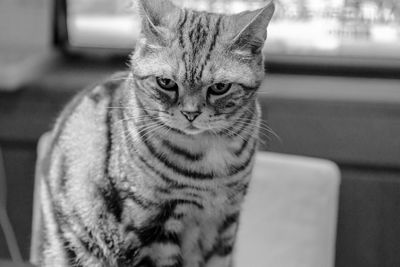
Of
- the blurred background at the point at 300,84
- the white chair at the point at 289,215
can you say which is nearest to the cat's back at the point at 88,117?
the white chair at the point at 289,215

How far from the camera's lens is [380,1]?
2.01m

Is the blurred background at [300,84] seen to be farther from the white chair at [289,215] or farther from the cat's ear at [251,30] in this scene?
the cat's ear at [251,30]

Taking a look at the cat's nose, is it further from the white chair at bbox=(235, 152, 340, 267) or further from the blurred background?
the blurred background

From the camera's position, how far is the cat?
1.09 m

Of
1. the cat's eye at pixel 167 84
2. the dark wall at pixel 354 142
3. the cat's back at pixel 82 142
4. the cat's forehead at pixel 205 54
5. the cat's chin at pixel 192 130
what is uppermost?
the cat's forehead at pixel 205 54

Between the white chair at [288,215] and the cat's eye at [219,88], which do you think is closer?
the cat's eye at [219,88]

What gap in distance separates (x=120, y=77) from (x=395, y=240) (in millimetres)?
998

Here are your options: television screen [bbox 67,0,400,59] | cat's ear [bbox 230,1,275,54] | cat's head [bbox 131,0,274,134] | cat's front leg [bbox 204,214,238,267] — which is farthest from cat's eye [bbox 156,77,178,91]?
television screen [bbox 67,0,400,59]

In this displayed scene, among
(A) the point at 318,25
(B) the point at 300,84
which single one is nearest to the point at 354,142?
(B) the point at 300,84

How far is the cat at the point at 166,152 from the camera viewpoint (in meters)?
1.09

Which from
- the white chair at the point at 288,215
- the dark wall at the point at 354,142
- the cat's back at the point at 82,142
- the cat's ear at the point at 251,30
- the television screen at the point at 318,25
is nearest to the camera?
the cat's ear at the point at 251,30

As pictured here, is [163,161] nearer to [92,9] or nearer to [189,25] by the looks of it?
[189,25]

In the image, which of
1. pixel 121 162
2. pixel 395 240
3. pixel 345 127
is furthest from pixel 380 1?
pixel 121 162

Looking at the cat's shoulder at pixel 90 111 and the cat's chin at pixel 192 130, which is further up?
the cat's chin at pixel 192 130
